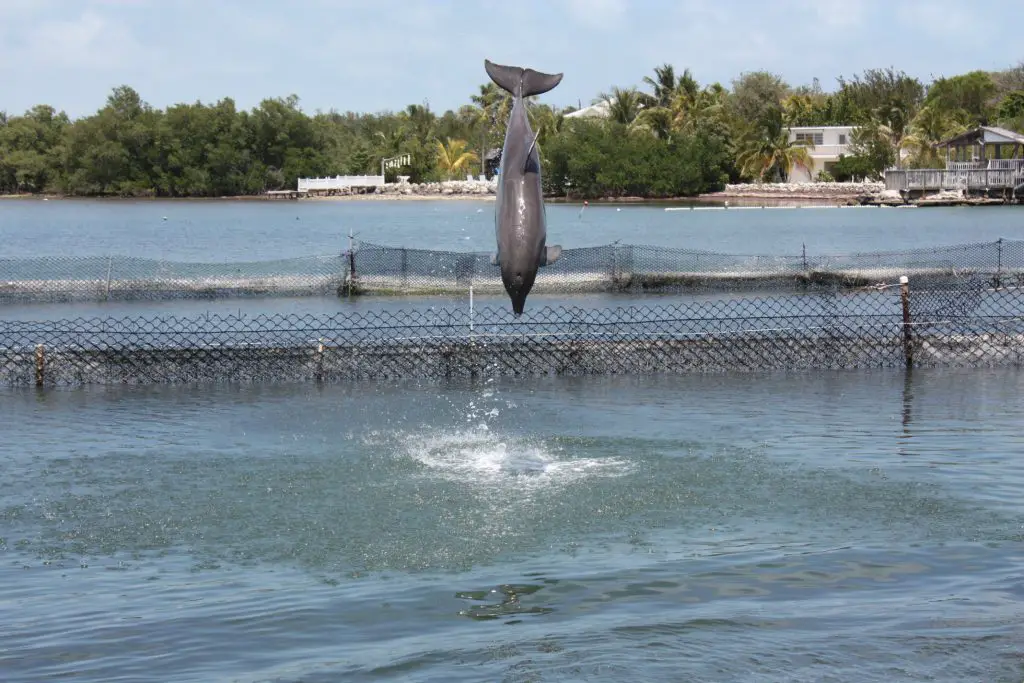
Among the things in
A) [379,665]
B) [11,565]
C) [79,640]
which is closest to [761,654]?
[379,665]

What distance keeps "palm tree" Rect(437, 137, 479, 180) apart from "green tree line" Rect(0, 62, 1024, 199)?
238 mm

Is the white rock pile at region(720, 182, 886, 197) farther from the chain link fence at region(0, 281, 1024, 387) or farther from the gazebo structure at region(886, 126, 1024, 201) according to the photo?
the chain link fence at region(0, 281, 1024, 387)

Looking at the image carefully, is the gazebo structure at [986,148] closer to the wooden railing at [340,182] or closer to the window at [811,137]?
the window at [811,137]

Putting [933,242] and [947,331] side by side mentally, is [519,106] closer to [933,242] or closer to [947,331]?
[947,331]

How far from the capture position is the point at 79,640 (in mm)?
10602

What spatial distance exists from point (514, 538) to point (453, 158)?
15304 centimetres

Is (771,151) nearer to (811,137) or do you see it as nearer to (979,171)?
(811,137)

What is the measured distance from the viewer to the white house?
423 feet

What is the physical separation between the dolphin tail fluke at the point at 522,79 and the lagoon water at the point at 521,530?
4.70 metres

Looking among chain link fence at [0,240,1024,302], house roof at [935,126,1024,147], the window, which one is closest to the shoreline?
the window

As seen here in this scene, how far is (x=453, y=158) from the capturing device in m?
164

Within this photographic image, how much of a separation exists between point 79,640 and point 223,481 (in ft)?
17.8

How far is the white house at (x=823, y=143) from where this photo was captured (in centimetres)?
12888

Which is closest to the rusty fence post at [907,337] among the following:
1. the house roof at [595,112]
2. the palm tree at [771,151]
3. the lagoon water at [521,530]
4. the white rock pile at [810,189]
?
the lagoon water at [521,530]
